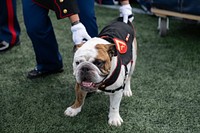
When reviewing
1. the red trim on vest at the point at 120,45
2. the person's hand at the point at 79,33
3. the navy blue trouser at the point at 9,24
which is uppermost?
the person's hand at the point at 79,33

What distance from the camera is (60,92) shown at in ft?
7.65

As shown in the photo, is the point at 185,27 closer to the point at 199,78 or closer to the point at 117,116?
the point at 199,78

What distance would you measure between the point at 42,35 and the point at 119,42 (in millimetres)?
715

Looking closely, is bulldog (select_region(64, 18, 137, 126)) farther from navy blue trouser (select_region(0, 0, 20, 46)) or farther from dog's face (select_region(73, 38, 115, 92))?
navy blue trouser (select_region(0, 0, 20, 46))

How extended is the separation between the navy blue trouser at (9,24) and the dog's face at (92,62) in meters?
1.57

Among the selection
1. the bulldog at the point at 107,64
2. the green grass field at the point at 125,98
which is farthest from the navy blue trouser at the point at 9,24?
the bulldog at the point at 107,64

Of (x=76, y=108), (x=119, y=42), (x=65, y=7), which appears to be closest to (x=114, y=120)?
(x=76, y=108)

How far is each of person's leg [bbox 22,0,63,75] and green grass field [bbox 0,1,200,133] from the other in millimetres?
118

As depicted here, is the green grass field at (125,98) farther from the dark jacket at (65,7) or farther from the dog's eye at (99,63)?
the dark jacket at (65,7)

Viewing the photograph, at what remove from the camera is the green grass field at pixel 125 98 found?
1.93 m

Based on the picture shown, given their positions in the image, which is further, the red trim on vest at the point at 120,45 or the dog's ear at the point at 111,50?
the red trim on vest at the point at 120,45

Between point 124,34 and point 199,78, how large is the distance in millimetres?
873

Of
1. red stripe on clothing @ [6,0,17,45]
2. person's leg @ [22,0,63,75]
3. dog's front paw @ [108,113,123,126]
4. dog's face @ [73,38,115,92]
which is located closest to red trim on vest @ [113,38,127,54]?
dog's face @ [73,38,115,92]

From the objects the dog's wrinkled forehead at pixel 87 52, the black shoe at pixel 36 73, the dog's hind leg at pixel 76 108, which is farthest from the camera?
the black shoe at pixel 36 73
